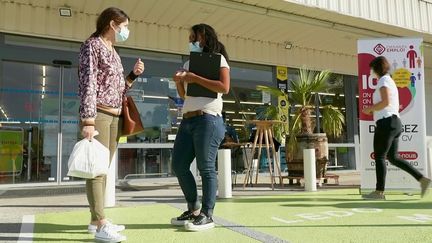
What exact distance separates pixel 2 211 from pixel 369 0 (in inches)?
284

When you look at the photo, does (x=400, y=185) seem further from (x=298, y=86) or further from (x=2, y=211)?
(x=2, y=211)

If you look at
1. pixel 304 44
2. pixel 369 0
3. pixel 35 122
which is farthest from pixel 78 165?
pixel 304 44

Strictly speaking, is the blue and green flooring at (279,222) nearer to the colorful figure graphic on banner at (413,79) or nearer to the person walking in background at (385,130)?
the person walking in background at (385,130)

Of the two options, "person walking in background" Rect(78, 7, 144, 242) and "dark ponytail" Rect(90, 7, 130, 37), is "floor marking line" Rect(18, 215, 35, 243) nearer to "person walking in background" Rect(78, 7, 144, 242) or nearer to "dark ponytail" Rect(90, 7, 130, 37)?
"person walking in background" Rect(78, 7, 144, 242)

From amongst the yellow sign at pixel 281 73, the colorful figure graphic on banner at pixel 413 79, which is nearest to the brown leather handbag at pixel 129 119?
the colorful figure graphic on banner at pixel 413 79

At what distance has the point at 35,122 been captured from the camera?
6973mm

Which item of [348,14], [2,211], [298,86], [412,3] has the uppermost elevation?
[412,3]

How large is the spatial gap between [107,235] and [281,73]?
25.1ft

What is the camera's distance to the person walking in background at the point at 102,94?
7.79 feet

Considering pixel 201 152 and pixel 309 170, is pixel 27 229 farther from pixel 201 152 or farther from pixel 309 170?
pixel 309 170

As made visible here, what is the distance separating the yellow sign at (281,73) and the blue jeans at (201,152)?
673 cm

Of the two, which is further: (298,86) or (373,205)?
(298,86)

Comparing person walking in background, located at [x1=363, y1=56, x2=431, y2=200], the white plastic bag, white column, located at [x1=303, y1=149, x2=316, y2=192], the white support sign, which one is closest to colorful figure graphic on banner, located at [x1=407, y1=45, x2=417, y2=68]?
the white support sign

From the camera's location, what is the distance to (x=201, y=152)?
9.12 feet
